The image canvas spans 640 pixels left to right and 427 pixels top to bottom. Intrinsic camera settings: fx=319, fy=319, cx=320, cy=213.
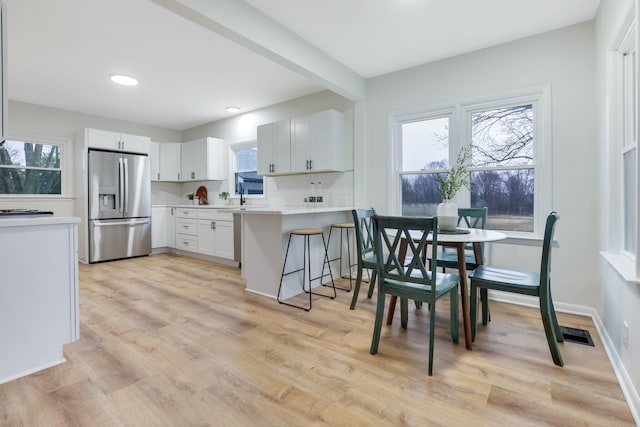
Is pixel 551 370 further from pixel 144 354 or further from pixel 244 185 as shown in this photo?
pixel 244 185

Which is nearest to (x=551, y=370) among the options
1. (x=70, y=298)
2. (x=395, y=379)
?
(x=395, y=379)

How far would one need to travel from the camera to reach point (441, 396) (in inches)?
66.0

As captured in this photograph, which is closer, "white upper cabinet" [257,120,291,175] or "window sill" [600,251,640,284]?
"window sill" [600,251,640,284]

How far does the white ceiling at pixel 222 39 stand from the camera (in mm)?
2568

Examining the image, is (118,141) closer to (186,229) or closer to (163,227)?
(163,227)

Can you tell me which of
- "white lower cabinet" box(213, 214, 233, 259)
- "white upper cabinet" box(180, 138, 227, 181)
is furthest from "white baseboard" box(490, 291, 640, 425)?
"white upper cabinet" box(180, 138, 227, 181)

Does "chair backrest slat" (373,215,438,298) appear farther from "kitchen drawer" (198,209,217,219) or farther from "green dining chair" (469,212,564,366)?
"kitchen drawer" (198,209,217,219)

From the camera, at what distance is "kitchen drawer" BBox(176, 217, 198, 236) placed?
5.56m

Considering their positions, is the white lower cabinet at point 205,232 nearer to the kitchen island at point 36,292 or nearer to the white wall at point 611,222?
the kitchen island at point 36,292

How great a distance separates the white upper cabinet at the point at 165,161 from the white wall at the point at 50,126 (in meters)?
0.65

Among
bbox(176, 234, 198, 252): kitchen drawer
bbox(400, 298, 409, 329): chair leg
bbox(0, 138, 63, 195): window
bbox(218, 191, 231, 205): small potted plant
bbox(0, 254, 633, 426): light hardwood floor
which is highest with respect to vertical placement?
bbox(0, 138, 63, 195): window

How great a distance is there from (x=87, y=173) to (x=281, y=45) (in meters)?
4.06

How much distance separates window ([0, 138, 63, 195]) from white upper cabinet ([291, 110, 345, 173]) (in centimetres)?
400

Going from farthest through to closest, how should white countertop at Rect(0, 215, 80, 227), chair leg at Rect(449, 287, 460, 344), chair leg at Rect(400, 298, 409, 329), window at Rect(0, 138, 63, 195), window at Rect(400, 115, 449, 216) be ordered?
1. window at Rect(0, 138, 63, 195)
2. window at Rect(400, 115, 449, 216)
3. chair leg at Rect(400, 298, 409, 329)
4. chair leg at Rect(449, 287, 460, 344)
5. white countertop at Rect(0, 215, 80, 227)
